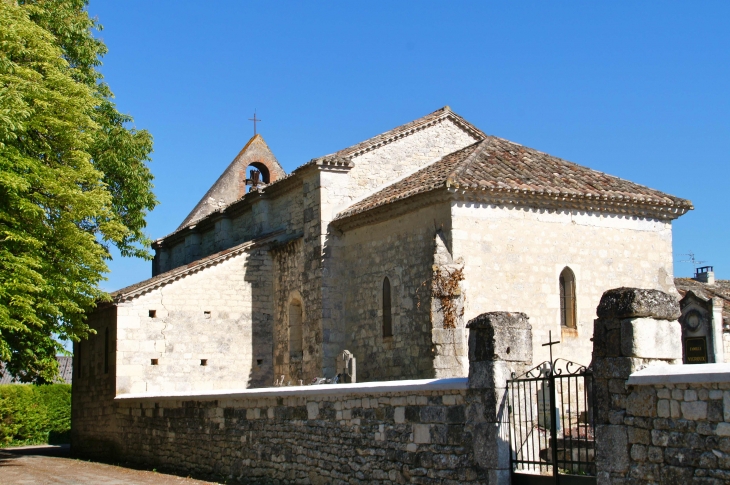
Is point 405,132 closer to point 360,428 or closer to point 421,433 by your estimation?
point 360,428

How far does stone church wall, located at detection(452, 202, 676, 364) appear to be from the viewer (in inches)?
715

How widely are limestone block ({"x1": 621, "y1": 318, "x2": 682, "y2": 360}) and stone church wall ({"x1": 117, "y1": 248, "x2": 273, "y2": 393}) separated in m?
16.4

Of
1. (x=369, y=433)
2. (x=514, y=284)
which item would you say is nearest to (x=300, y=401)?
(x=369, y=433)

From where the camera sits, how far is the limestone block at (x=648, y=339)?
8.55m

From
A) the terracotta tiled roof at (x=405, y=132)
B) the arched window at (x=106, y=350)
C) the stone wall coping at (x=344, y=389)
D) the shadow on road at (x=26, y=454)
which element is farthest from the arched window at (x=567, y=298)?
the shadow on road at (x=26, y=454)

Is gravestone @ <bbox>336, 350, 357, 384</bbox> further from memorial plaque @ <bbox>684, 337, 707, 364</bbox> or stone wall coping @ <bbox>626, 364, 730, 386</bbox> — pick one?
stone wall coping @ <bbox>626, 364, 730, 386</bbox>

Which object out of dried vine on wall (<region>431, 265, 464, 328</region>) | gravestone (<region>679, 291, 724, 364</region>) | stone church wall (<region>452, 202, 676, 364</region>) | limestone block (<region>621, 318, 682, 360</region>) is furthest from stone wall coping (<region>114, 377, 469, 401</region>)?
gravestone (<region>679, 291, 724, 364</region>)

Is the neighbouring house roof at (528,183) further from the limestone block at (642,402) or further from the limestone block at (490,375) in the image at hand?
the limestone block at (642,402)

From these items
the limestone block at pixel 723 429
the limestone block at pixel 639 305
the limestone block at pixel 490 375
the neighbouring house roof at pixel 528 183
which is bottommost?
the limestone block at pixel 723 429

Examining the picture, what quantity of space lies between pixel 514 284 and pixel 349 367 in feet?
13.6

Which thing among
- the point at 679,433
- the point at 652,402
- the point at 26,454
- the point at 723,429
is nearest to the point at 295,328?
the point at 26,454

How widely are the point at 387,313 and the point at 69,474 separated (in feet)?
26.2

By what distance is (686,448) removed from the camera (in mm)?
7840

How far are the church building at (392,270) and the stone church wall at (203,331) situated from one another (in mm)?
39
